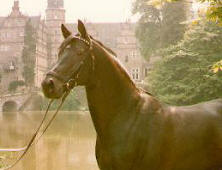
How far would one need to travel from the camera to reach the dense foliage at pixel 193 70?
15008 millimetres

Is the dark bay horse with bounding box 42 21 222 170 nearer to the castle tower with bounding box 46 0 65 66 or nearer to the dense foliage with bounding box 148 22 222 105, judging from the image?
the dense foliage with bounding box 148 22 222 105

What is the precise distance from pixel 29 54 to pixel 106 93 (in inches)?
1533

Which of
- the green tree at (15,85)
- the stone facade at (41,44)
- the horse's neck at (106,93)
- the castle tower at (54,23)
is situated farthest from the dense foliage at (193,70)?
the castle tower at (54,23)

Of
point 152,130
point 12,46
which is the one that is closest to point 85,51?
point 152,130

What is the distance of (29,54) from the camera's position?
40062mm

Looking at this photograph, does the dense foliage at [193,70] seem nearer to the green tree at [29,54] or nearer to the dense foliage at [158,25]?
the dense foliage at [158,25]

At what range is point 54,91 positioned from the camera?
2295 mm

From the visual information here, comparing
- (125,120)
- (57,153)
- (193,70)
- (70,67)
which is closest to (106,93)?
(125,120)

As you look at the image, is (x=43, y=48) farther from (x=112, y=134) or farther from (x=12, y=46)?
(x=112, y=134)

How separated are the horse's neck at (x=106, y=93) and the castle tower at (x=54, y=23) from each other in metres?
44.9

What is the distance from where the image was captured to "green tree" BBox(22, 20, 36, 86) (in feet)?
127

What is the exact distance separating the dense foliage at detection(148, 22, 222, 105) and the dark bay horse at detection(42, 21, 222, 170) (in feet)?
38.9

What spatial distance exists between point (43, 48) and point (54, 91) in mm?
44554

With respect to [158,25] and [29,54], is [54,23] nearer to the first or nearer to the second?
[29,54]
